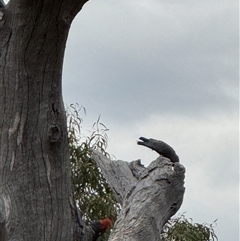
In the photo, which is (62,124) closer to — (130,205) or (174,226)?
(130,205)

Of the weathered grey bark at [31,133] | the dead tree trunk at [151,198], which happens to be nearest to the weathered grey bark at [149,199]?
the dead tree trunk at [151,198]

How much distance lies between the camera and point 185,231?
27.0ft

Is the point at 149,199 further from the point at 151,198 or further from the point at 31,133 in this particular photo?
the point at 31,133

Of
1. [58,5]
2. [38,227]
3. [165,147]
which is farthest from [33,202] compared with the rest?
[165,147]

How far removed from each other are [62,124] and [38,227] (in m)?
0.56

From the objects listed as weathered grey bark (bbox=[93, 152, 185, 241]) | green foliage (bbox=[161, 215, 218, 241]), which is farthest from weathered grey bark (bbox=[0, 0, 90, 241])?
green foliage (bbox=[161, 215, 218, 241])

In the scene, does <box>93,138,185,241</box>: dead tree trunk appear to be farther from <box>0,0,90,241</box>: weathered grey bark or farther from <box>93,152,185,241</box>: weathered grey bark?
<box>0,0,90,241</box>: weathered grey bark

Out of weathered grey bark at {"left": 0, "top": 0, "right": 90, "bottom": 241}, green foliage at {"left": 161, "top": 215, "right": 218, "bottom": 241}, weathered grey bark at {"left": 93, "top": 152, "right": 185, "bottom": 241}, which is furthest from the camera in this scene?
green foliage at {"left": 161, "top": 215, "right": 218, "bottom": 241}

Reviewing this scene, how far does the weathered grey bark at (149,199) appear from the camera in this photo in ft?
15.4

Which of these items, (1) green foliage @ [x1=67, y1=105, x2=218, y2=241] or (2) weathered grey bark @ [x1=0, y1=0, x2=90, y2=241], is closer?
(2) weathered grey bark @ [x1=0, y1=0, x2=90, y2=241]

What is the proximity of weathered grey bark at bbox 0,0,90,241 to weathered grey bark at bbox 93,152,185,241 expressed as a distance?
0.77m

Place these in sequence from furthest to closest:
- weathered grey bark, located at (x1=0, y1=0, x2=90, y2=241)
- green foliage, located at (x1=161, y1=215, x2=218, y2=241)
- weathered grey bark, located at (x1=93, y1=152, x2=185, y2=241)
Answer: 1. green foliage, located at (x1=161, y1=215, x2=218, y2=241)
2. weathered grey bark, located at (x1=93, y1=152, x2=185, y2=241)
3. weathered grey bark, located at (x1=0, y1=0, x2=90, y2=241)

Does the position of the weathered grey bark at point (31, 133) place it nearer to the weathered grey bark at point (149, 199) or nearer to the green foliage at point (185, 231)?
the weathered grey bark at point (149, 199)

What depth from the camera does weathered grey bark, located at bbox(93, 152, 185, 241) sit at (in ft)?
15.4
